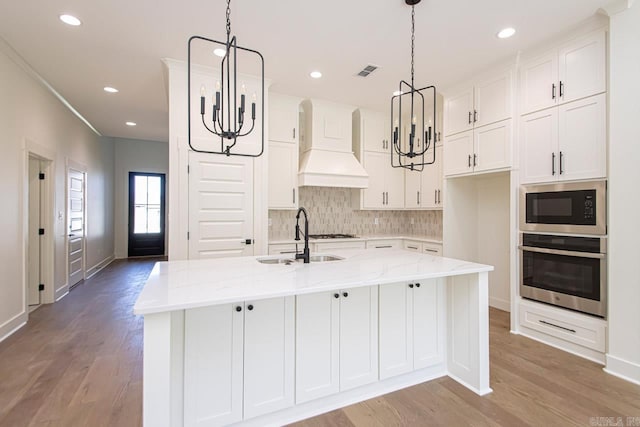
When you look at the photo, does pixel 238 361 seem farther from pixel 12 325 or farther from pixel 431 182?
pixel 431 182

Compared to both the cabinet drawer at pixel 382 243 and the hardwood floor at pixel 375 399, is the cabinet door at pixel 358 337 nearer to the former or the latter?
the hardwood floor at pixel 375 399

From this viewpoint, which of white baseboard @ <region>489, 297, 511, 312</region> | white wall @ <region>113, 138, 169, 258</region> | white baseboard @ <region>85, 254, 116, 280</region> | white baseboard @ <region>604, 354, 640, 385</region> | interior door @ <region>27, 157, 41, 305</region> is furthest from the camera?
white wall @ <region>113, 138, 169, 258</region>

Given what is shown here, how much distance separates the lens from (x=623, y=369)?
2.48m

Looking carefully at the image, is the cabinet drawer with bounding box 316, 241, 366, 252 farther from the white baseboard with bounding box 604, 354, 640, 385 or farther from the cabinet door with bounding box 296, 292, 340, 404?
the white baseboard with bounding box 604, 354, 640, 385

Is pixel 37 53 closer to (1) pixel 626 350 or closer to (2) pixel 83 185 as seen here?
(2) pixel 83 185

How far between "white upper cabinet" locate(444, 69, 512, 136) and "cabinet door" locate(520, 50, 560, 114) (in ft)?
0.48

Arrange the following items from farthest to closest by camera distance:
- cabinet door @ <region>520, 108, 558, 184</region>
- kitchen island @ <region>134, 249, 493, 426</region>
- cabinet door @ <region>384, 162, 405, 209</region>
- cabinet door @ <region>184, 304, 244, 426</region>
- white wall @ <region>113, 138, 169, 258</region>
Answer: white wall @ <region>113, 138, 169, 258</region>, cabinet door @ <region>384, 162, 405, 209</region>, cabinet door @ <region>520, 108, 558, 184</region>, cabinet door @ <region>184, 304, 244, 426</region>, kitchen island @ <region>134, 249, 493, 426</region>

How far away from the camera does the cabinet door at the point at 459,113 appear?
3850mm

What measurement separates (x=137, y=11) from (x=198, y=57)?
80 centimetres

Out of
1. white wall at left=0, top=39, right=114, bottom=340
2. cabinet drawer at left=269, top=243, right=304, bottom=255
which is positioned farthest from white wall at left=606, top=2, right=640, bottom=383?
white wall at left=0, top=39, right=114, bottom=340

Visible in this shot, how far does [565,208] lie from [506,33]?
170cm

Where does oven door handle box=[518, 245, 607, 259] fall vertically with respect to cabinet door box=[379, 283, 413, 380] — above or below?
above

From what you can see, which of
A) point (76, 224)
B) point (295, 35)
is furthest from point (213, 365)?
point (76, 224)

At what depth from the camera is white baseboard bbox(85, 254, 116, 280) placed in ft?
19.9
